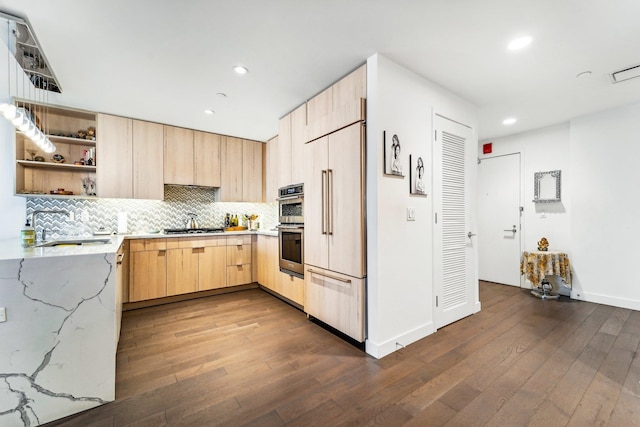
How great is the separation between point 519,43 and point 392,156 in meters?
1.32

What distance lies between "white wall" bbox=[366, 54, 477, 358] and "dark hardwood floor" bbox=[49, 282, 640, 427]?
0.26 m

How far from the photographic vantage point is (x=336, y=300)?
2.62 meters

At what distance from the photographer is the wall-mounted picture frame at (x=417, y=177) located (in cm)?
255

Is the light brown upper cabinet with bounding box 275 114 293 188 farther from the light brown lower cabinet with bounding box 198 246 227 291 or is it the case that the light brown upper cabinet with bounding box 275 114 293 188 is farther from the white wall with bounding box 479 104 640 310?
the white wall with bounding box 479 104 640 310

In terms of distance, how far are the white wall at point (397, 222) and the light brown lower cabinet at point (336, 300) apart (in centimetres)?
10

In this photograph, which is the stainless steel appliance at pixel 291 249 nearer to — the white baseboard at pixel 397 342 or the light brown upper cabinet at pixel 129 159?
the white baseboard at pixel 397 342

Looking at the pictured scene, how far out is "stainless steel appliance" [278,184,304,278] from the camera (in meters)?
3.19

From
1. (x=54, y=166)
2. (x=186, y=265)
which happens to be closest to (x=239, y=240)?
(x=186, y=265)

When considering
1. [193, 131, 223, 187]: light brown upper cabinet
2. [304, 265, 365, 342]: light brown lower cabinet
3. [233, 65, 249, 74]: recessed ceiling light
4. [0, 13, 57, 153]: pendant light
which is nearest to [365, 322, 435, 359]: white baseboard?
[304, 265, 365, 342]: light brown lower cabinet

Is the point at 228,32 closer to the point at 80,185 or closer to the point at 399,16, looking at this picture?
the point at 399,16

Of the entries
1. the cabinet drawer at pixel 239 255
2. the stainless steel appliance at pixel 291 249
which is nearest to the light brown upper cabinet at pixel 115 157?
the cabinet drawer at pixel 239 255

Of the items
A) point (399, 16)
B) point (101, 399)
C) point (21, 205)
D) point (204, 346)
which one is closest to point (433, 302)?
point (204, 346)

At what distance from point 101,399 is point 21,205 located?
3050 mm

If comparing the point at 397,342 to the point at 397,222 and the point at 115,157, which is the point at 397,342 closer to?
the point at 397,222
